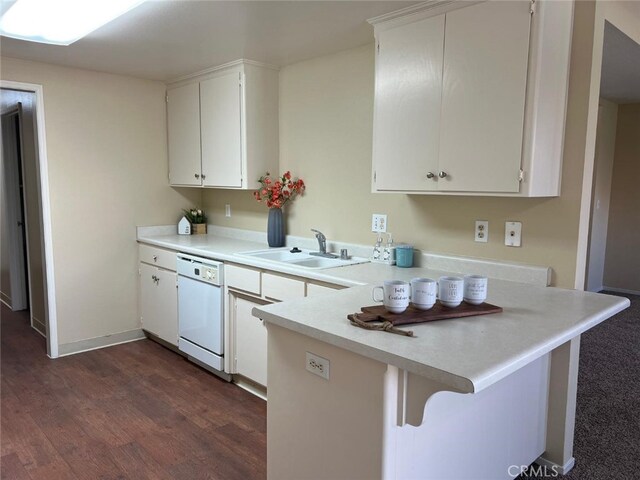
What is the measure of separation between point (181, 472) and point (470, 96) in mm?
2167

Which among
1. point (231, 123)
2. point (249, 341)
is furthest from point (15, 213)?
point (249, 341)

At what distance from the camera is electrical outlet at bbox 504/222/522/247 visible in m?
2.33

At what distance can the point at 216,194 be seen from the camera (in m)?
4.32

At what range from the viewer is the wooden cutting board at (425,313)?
62.8 inches

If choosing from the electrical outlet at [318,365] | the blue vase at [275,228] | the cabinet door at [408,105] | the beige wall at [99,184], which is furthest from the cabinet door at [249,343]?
the beige wall at [99,184]

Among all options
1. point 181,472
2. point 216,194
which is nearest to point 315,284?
point 181,472

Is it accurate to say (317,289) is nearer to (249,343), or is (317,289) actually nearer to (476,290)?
(249,343)

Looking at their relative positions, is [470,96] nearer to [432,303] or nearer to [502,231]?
[502,231]

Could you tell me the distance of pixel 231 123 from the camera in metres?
3.50

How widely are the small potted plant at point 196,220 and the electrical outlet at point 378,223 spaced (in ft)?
6.25

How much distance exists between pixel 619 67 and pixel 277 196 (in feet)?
8.84

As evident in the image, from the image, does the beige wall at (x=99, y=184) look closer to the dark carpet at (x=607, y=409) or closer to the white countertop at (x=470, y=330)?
the white countertop at (x=470, y=330)

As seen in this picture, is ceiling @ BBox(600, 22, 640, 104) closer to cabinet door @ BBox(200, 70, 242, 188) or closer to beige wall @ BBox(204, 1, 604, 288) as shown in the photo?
beige wall @ BBox(204, 1, 604, 288)

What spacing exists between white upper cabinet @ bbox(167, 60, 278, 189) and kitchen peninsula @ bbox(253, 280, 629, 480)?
1701 mm
